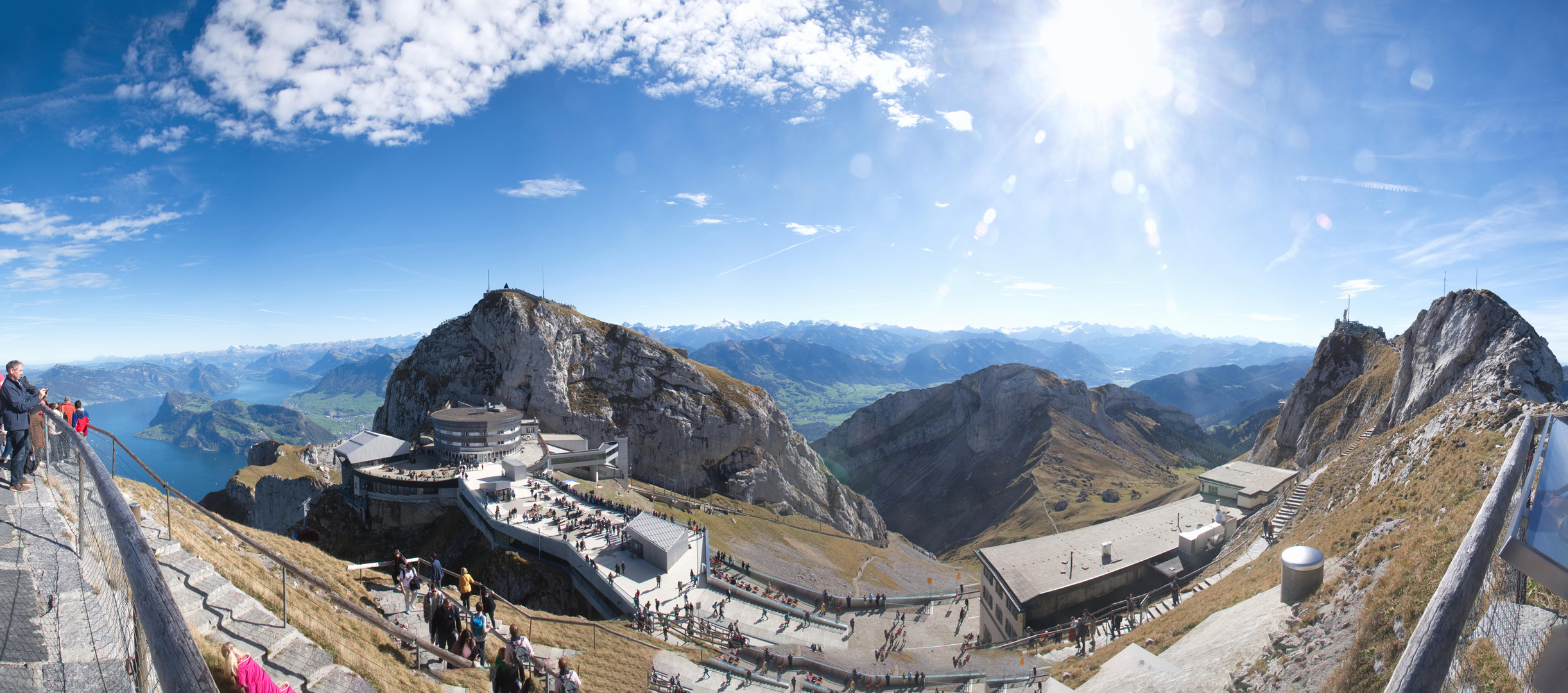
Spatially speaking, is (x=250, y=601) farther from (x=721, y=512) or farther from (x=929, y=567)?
(x=929, y=567)

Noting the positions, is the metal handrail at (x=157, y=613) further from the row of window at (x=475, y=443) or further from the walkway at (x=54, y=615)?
the row of window at (x=475, y=443)

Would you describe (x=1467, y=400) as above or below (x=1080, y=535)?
above

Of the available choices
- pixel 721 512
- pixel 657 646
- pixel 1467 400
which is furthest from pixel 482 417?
pixel 1467 400

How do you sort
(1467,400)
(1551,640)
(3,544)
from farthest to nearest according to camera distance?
(1467,400) < (3,544) < (1551,640)

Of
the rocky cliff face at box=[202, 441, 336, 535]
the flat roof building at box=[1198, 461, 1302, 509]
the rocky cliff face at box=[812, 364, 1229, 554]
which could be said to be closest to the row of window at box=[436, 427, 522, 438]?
the rocky cliff face at box=[202, 441, 336, 535]

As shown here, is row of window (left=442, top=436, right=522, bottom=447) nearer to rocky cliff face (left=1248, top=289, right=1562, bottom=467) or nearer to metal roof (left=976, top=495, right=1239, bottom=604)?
metal roof (left=976, top=495, right=1239, bottom=604)

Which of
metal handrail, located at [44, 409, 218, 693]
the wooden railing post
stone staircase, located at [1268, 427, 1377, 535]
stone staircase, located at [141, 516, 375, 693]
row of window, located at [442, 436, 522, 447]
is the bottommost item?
row of window, located at [442, 436, 522, 447]
